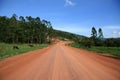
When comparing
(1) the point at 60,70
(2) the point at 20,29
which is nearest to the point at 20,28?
(2) the point at 20,29

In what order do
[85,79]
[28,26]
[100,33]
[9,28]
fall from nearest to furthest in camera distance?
[85,79]
[9,28]
[28,26]
[100,33]

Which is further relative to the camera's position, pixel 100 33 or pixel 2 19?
pixel 100 33

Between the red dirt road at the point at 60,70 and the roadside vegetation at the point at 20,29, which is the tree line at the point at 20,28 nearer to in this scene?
the roadside vegetation at the point at 20,29

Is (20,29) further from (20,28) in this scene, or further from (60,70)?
(60,70)

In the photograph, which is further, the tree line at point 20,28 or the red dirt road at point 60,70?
the tree line at point 20,28

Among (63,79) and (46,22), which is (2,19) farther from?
(63,79)

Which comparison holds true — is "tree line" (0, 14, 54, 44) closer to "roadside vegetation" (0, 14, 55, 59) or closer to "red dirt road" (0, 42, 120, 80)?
"roadside vegetation" (0, 14, 55, 59)

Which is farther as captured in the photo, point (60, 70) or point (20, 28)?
point (20, 28)

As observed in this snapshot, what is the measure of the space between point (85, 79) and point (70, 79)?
595 millimetres

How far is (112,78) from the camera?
22.5 feet

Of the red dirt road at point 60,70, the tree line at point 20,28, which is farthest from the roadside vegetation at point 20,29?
the red dirt road at point 60,70

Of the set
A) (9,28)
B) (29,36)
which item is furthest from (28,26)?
(9,28)

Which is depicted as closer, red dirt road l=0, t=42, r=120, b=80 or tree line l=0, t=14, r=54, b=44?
red dirt road l=0, t=42, r=120, b=80

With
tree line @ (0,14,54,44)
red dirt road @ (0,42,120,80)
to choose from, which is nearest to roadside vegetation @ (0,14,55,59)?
tree line @ (0,14,54,44)
